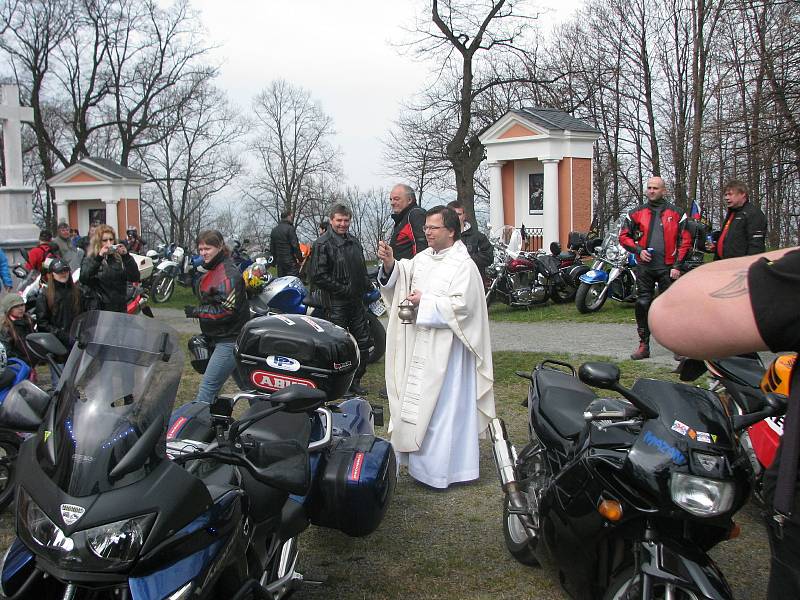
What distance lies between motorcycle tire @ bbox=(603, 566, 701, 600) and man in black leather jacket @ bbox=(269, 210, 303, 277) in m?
13.6

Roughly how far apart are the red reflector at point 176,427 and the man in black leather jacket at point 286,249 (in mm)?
12785

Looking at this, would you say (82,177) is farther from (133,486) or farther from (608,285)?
(133,486)

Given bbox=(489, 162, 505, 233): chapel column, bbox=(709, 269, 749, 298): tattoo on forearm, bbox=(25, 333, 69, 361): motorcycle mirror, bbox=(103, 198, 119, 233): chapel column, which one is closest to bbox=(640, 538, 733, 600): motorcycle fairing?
bbox=(709, 269, 749, 298): tattoo on forearm

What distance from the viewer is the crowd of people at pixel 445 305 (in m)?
1.54

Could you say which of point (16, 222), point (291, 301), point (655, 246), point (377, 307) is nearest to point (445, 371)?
point (655, 246)

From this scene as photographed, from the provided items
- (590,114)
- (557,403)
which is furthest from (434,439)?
(590,114)

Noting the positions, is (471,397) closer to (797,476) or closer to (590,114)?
(797,476)

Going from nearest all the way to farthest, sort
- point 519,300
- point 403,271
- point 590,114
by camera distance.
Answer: point 403,271 → point 519,300 → point 590,114

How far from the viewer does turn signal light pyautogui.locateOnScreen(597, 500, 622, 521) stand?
9.66 ft

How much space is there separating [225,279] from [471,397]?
2.07 m

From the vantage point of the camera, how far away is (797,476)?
1626 mm

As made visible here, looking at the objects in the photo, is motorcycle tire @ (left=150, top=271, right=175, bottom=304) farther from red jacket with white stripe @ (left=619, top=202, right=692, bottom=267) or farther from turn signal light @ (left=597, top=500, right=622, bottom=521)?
turn signal light @ (left=597, top=500, right=622, bottom=521)

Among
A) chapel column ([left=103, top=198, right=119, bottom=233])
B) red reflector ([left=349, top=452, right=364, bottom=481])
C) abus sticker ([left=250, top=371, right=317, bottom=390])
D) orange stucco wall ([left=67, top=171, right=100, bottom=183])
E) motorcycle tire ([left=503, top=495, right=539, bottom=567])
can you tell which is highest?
orange stucco wall ([left=67, top=171, right=100, bottom=183])

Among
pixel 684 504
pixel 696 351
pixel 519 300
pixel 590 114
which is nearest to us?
pixel 696 351
